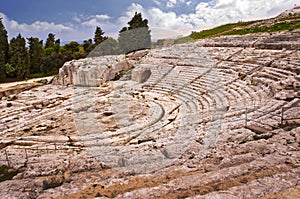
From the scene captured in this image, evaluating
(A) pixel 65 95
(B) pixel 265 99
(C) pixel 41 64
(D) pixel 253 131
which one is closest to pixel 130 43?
(C) pixel 41 64

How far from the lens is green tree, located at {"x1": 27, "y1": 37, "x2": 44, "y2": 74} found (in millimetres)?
30473

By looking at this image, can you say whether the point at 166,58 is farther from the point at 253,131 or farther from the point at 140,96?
the point at 253,131

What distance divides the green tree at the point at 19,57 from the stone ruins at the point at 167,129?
7471 mm

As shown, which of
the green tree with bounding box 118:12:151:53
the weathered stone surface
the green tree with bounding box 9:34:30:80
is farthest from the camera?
the green tree with bounding box 118:12:151:53

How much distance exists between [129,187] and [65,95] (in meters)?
14.3

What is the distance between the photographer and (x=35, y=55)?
101 ft

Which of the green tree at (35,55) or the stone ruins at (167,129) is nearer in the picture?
the stone ruins at (167,129)

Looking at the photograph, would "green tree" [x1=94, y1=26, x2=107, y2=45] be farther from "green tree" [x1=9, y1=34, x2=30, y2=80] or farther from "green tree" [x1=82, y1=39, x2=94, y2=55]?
"green tree" [x1=9, y1=34, x2=30, y2=80]

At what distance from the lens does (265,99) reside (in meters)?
9.80

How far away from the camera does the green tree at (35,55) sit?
30.5m

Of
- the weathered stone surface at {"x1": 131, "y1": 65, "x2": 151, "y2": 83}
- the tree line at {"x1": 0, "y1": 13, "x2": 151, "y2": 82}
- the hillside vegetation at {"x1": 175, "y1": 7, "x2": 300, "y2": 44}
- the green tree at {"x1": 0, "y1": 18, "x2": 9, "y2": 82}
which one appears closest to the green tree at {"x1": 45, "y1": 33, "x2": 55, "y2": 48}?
the tree line at {"x1": 0, "y1": 13, "x2": 151, "y2": 82}

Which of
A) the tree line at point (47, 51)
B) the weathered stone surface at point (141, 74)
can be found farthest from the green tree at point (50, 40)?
the weathered stone surface at point (141, 74)

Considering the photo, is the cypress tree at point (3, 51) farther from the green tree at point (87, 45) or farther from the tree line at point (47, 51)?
the green tree at point (87, 45)

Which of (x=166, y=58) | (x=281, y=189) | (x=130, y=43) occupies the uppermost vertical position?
(x=130, y=43)
